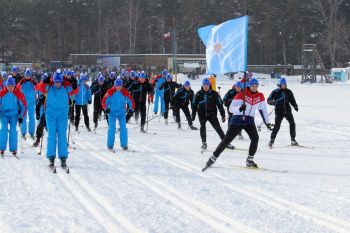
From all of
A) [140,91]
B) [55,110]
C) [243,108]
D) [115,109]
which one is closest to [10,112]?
[55,110]

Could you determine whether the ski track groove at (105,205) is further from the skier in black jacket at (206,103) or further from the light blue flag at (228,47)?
the skier in black jacket at (206,103)

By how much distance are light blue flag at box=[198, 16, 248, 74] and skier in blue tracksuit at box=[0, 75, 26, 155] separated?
12.7 ft

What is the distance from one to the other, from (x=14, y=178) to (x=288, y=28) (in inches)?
2629

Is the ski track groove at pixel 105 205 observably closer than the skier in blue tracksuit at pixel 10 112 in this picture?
Yes

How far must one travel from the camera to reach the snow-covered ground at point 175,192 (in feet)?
18.2

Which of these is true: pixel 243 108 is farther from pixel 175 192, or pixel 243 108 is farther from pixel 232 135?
pixel 175 192

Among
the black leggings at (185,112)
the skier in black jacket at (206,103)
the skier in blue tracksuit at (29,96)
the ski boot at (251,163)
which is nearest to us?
the ski boot at (251,163)

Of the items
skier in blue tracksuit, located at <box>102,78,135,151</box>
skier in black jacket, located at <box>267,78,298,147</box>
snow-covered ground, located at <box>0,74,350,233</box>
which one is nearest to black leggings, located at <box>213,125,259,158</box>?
snow-covered ground, located at <box>0,74,350,233</box>

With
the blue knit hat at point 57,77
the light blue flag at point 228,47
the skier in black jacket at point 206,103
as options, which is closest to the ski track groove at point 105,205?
the blue knit hat at point 57,77

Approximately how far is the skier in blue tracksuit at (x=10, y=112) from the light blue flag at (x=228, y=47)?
12.7 feet

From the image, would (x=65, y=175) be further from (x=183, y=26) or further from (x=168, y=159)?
(x=183, y=26)

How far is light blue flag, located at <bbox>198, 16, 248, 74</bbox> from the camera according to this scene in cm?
930

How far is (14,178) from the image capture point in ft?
26.3

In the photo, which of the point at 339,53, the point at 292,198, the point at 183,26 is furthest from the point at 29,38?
the point at 292,198
